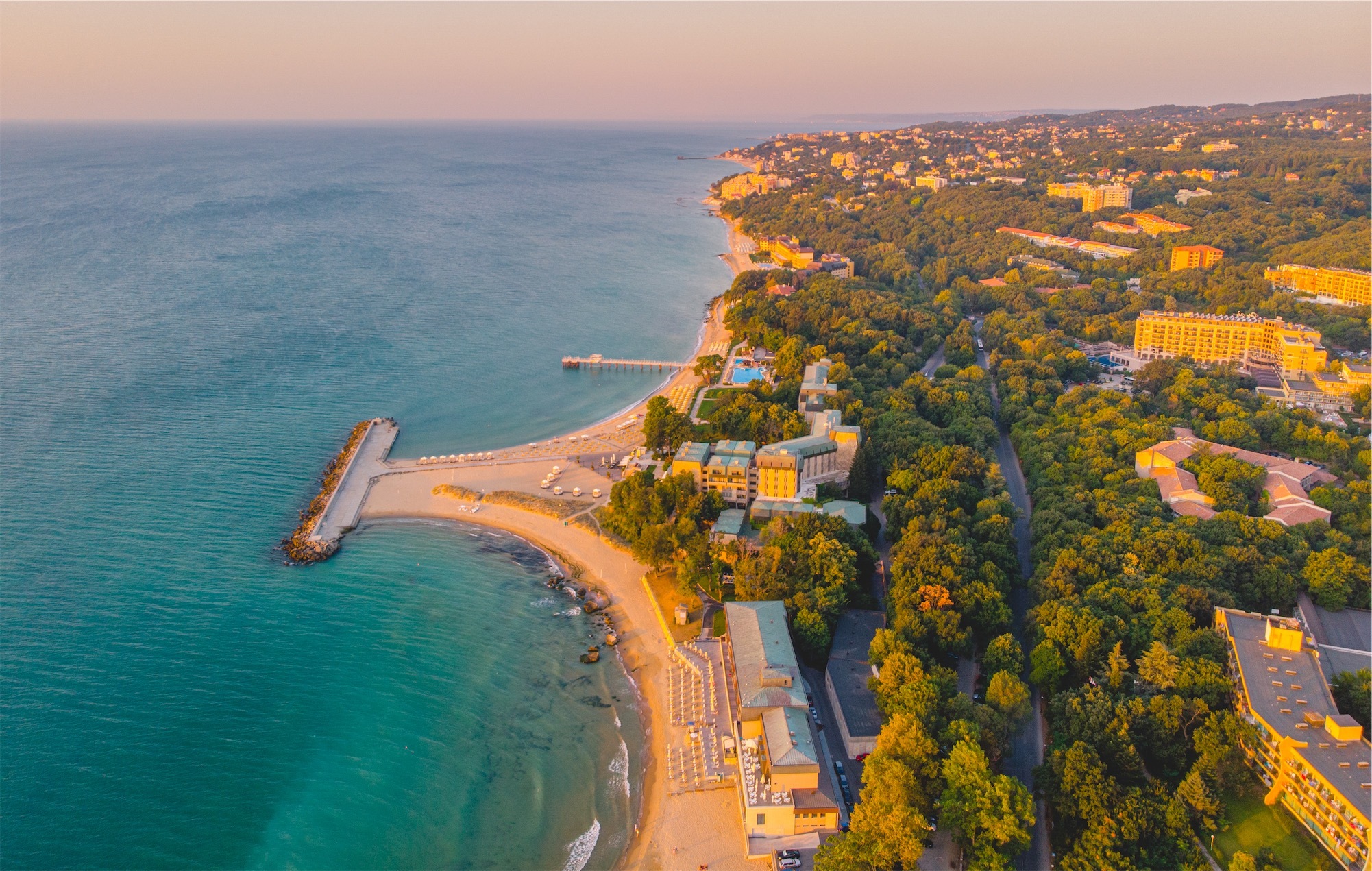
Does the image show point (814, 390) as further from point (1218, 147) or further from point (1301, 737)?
point (1218, 147)

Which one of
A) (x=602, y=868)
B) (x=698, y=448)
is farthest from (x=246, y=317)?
(x=602, y=868)

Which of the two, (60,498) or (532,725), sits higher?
(60,498)

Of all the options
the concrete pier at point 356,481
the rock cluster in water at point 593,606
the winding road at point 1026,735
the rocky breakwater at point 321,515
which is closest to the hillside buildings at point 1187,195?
the winding road at point 1026,735

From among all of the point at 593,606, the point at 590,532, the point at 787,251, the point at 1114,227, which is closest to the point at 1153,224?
the point at 1114,227

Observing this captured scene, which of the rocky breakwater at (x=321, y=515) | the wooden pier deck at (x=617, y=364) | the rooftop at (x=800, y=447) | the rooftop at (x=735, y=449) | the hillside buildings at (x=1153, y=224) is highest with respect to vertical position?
the hillside buildings at (x=1153, y=224)

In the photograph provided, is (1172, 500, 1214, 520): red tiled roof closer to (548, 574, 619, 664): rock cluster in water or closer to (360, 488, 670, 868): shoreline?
(360, 488, 670, 868): shoreline

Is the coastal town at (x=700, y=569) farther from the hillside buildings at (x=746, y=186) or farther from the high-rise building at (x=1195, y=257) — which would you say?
the hillside buildings at (x=746, y=186)

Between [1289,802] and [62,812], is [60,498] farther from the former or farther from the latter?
[1289,802]
